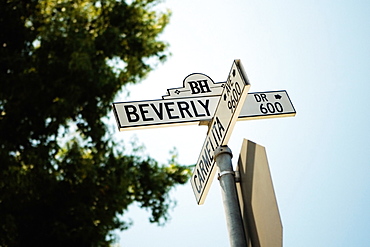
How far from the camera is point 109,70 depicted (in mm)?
9227

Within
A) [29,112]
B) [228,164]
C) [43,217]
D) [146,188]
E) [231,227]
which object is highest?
[29,112]

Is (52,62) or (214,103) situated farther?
(52,62)

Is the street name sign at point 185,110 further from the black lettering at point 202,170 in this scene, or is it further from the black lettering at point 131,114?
the black lettering at point 202,170

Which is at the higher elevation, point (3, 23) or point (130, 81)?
point (3, 23)

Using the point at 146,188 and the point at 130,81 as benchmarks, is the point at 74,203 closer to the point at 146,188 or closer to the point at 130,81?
the point at 146,188

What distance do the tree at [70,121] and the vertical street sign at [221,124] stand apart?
6.15 m

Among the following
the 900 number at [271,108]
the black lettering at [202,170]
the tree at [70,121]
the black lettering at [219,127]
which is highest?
the tree at [70,121]

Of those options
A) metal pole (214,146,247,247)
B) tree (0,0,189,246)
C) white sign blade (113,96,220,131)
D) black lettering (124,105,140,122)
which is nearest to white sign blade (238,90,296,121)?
white sign blade (113,96,220,131)

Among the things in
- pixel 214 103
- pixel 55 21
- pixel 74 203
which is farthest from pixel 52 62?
pixel 214 103

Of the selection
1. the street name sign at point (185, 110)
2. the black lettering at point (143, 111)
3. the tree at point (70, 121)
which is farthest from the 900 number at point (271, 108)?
the tree at point (70, 121)

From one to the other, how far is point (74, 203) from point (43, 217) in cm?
49

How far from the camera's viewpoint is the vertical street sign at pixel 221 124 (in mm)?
1490

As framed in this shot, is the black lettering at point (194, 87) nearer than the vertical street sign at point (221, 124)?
No

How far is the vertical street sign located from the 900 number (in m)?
0.20
